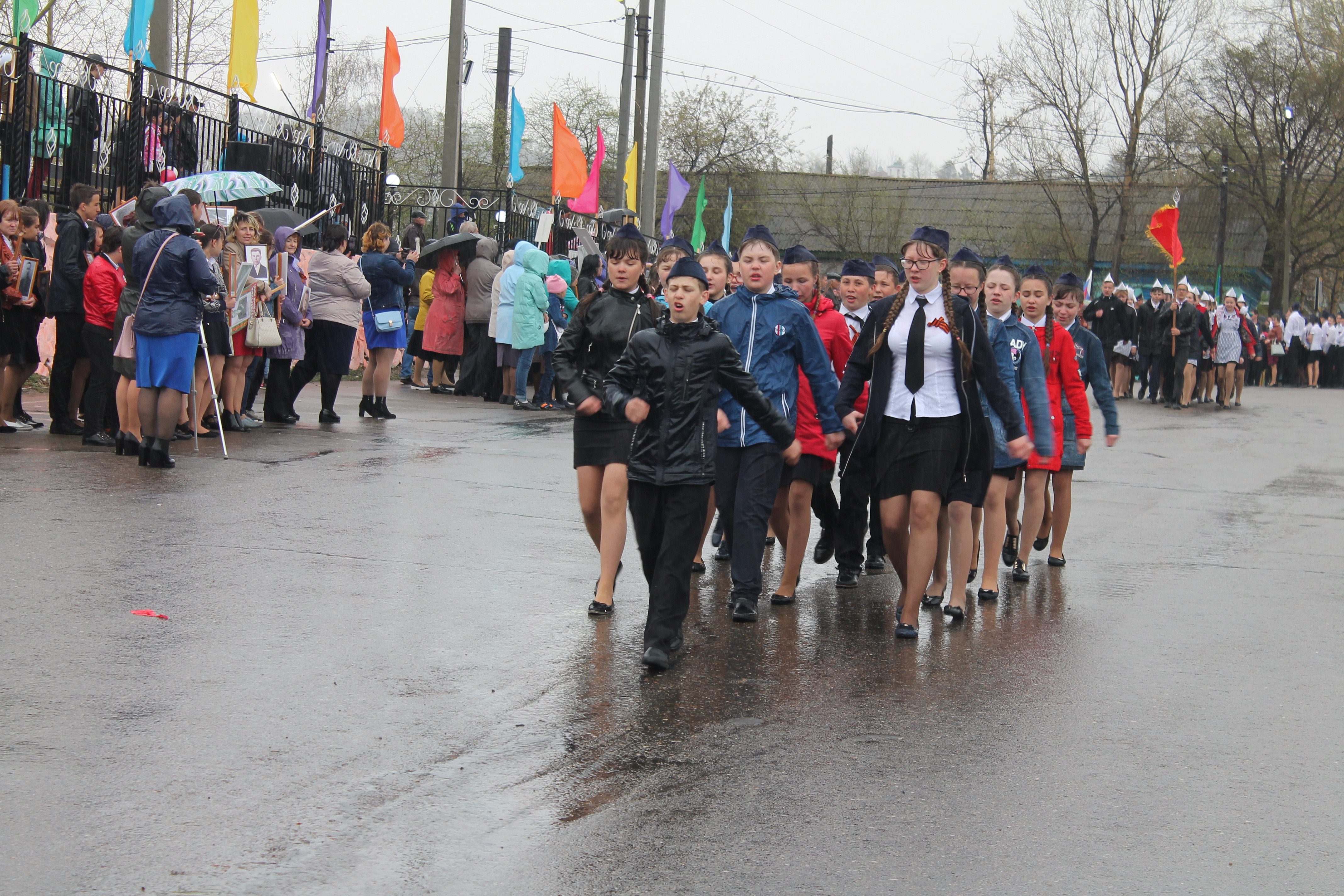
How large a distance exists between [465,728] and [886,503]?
8.69 feet

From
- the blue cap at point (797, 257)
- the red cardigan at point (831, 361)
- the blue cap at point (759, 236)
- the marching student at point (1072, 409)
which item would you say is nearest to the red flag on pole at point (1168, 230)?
the marching student at point (1072, 409)

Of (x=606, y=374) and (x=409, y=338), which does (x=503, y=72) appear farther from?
(x=606, y=374)

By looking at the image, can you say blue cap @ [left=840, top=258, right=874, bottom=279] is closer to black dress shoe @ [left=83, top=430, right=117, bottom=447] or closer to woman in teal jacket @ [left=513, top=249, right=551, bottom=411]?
black dress shoe @ [left=83, top=430, right=117, bottom=447]

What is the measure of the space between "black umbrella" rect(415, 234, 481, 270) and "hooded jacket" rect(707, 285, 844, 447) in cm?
1158

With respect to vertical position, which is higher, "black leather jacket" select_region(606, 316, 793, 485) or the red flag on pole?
the red flag on pole

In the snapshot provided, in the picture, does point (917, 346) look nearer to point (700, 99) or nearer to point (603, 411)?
point (603, 411)

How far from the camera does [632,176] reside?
33.9 m

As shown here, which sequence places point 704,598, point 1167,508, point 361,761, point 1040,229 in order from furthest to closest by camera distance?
1. point 1040,229
2. point 1167,508
3. point 704,598
4. point 361,761

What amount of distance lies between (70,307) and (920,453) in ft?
25.2

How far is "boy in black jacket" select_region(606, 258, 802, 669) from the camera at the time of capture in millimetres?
5844

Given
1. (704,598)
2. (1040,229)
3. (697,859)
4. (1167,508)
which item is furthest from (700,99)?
(697,859)

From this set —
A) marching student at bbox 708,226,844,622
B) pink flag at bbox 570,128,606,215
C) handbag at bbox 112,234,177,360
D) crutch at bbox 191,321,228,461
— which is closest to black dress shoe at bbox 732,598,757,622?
marching student at bbox 708,226,844,622

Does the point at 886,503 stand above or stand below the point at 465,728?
above

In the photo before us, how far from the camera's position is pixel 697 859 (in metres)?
3.76
